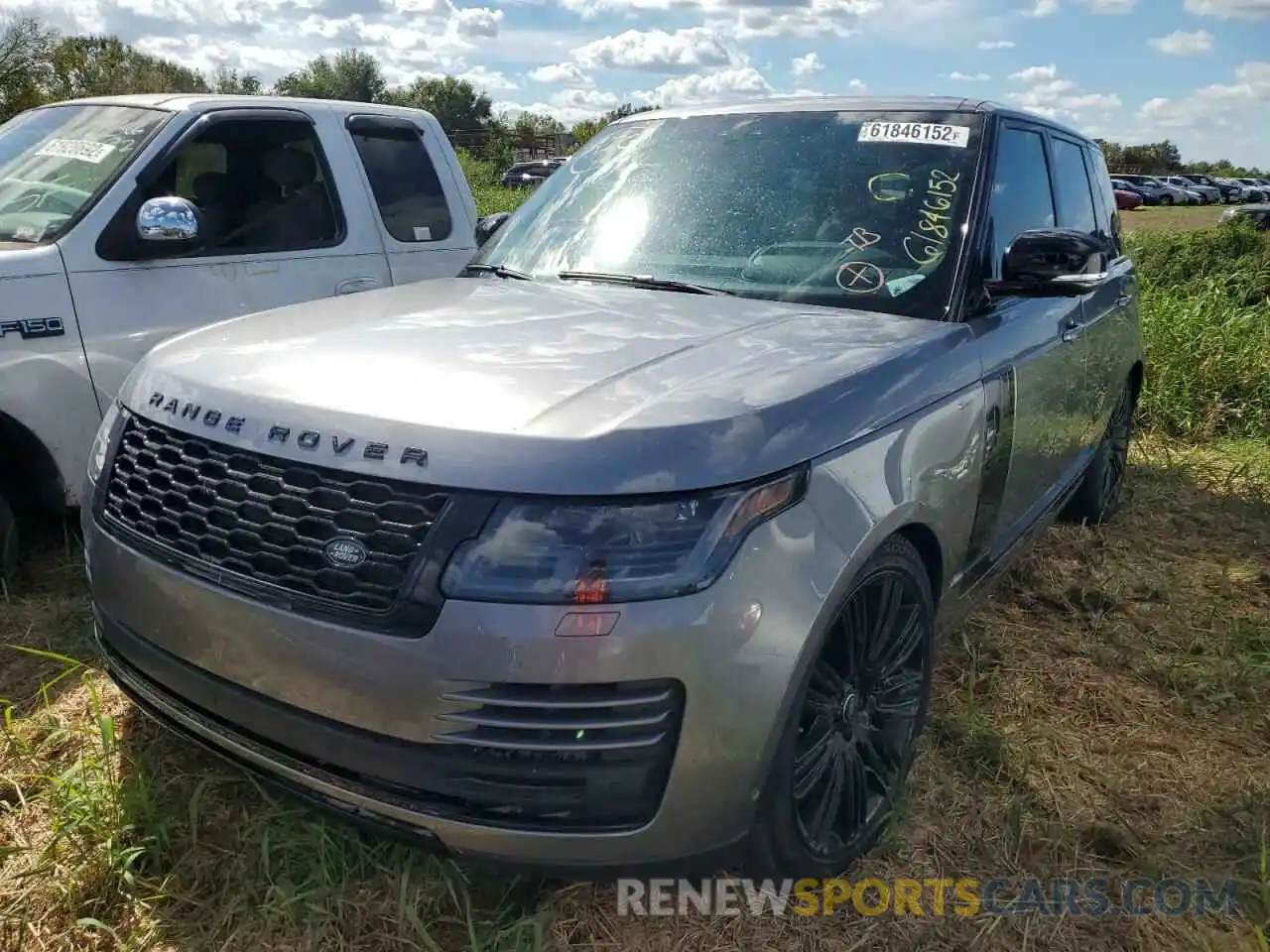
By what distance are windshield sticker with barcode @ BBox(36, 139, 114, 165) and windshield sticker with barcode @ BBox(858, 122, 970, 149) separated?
117 inches

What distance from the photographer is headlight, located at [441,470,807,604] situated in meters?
1.70

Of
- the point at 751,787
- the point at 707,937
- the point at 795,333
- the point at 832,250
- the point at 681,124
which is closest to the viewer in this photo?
the point at 751,787

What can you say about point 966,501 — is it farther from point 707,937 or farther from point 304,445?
point 304,445

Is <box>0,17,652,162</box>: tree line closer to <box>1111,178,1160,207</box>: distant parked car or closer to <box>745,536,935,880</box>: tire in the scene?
<box>745,536,935,880</box>: tire

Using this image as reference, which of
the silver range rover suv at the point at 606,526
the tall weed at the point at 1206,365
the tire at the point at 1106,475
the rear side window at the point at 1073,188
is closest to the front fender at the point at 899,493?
the silver range rover suv at the point at 606,526

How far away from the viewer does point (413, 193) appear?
16.0 feet

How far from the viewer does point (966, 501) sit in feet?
8.61

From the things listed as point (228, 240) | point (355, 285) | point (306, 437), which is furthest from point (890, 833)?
point (228, 240)

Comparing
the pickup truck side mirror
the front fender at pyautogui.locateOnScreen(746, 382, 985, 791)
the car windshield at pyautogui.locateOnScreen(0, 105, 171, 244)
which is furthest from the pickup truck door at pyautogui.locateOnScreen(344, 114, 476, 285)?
the front fender at pyautogui.locateOnScreen(746, 382, 985, 791)

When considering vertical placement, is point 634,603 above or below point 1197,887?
above

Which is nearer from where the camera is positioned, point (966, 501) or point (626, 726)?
point (626, 726)

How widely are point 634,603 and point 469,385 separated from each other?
0.57 meters

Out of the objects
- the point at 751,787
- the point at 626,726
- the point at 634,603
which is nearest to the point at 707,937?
the point at 751,787

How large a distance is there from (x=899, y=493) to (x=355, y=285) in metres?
3.11
